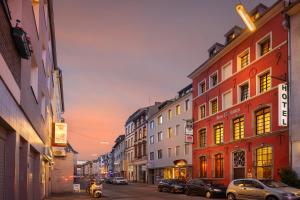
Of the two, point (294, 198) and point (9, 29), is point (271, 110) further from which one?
point (9, 29)

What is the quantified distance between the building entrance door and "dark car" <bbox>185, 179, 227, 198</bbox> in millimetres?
1954

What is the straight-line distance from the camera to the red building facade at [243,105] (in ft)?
93.0

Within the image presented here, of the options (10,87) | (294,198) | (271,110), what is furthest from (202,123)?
(10,87)

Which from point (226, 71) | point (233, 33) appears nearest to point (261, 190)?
point (226, 71)

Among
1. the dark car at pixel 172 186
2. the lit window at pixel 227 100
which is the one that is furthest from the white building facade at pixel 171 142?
the lit window at pixel 227 100

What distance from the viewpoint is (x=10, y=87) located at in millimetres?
9273

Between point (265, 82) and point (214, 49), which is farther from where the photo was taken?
point (214, 49)

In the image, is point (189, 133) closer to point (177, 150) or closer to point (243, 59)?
point (177, 150)

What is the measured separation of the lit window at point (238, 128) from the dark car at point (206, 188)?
4.31 metres

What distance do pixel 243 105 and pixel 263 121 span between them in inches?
127

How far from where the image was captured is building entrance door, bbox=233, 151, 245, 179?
3300 cm

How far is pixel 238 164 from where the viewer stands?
3372 cm

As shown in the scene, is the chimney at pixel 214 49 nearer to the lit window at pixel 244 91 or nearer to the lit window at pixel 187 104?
the lit window at pixel 244 91

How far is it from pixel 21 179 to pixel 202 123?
30652mm
